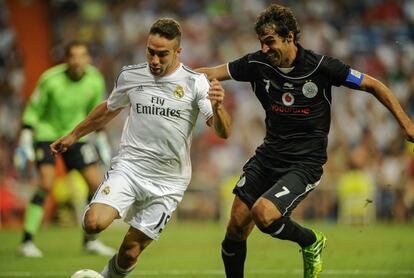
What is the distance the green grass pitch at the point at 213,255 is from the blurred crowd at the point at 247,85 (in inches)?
71.9

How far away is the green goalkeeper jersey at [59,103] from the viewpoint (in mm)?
12461

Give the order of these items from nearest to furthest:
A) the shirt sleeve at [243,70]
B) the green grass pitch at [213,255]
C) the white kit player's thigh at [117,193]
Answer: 1. the white kit player's thigh at [117,193]
2. the shirt sleeve at [243,70]
3. the green grass pitch at [213,255]

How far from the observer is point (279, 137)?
8.51 meters

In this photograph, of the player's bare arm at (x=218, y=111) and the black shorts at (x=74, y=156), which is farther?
the black shorts at (x=74, y=156)

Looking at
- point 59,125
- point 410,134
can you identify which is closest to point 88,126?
point 410,134

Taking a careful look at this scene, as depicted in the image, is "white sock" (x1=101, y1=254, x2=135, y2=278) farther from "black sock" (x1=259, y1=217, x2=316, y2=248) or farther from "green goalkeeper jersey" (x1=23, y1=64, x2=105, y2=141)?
"green goalkeeper jersey" (x1=23, y1=64, x2=105, y2=141)

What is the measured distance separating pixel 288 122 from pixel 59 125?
193 inches

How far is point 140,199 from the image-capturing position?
8.20 meters

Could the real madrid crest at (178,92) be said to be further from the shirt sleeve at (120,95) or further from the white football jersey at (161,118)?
the shirt sleeve at (120,95)

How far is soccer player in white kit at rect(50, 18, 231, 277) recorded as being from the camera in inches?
317

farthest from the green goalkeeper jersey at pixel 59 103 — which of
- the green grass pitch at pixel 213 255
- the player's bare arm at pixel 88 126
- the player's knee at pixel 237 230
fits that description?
the player's knee at pixel 237 230

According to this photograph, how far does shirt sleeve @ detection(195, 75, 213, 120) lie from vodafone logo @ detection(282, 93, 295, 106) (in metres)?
0.70

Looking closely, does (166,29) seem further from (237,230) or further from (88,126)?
(237,230)

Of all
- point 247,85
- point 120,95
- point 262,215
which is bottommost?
point 247,85
